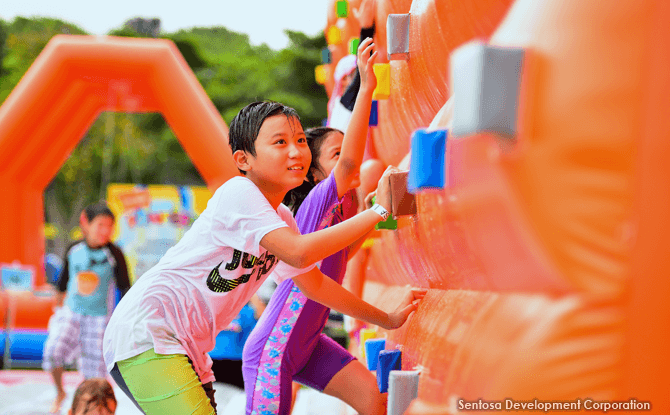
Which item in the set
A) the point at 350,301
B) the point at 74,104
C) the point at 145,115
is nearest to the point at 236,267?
the point at 350,301

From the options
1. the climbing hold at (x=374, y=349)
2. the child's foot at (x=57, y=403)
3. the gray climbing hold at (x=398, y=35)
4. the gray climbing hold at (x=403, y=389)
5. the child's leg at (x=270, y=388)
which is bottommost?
the child's foot at (x=57, y=403)

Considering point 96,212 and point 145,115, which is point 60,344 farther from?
point 145,115

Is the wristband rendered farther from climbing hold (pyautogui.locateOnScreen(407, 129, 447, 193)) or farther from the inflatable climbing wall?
the inflatable climbing wall

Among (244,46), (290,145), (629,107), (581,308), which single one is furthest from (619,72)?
(244,46)

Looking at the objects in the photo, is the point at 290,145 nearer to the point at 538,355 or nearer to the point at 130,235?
the point at 538,355

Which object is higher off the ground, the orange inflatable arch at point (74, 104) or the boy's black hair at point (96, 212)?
the orange inflatable arch at point (74, 104)

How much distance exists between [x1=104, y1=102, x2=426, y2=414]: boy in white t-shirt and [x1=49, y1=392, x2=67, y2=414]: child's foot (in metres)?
2.95

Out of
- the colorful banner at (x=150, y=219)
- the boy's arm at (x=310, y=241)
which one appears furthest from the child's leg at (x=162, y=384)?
the colorful banner at (x=150, y=219)

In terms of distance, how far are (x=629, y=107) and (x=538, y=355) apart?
14.5 inches

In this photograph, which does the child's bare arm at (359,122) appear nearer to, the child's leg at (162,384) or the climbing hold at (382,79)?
the climbing hold at (382,79)

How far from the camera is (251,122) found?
5.89 feet

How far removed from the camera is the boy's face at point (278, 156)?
1.75m

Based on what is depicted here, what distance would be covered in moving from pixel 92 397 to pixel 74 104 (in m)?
5.89

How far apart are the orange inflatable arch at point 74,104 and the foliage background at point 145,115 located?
41.5ft
